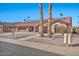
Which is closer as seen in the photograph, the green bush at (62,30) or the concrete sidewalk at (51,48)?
the concrete sidewalk at (51,48)

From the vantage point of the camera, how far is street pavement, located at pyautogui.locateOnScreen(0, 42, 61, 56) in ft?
17.7

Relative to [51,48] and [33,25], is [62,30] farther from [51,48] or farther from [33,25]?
[33,25]

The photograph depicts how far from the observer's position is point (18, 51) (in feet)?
18.2

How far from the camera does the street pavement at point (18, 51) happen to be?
5.39 metres

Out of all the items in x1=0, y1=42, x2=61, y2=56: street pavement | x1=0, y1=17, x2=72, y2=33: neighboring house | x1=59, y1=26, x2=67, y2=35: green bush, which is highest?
x1=0, y1=17, x2=72, y2=33: neighboring house

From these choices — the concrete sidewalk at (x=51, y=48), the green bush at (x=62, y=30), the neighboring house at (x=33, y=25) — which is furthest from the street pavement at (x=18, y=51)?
the green bush at (x=62, y=30)

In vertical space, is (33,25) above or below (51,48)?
above

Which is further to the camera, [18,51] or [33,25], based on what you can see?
[33,25]

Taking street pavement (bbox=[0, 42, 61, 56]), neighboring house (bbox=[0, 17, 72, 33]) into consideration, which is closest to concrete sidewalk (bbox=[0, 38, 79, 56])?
street pavement (bbox=[0, 42, 61, 56])

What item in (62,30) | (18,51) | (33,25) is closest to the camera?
(18,51)

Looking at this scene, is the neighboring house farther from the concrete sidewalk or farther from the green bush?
the concrete sidewalk

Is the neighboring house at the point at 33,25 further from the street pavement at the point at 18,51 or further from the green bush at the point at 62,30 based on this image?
the street pavement at the point at 18,51

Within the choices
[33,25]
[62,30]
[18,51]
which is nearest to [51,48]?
[62,30]

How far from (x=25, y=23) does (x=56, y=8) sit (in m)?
0.98
